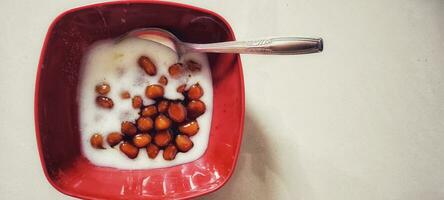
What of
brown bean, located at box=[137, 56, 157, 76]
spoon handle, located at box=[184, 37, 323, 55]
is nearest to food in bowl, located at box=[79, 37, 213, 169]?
brown bean, located at box=[137, 56, 157, 76]

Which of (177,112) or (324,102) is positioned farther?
(324,102)

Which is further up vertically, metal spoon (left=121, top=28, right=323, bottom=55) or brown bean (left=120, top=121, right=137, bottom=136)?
metal spoon (left=121, top=28, right=323, bottom=55)

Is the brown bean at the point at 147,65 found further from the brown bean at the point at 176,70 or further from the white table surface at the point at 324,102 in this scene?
the white table surface at the point at 324,102

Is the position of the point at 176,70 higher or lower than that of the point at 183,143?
higher

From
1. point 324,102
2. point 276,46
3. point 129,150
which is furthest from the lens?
point 324,102

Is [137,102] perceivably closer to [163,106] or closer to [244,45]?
[163,106]

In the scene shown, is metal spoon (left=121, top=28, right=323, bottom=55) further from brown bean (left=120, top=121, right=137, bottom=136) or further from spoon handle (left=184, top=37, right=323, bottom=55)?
brown bean (left=120, top=121, right=137, bottom=136)

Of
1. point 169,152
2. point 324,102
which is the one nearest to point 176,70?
point 169,152

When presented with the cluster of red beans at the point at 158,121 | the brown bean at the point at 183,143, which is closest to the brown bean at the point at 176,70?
the cluster of red beans at the point at 158,121
